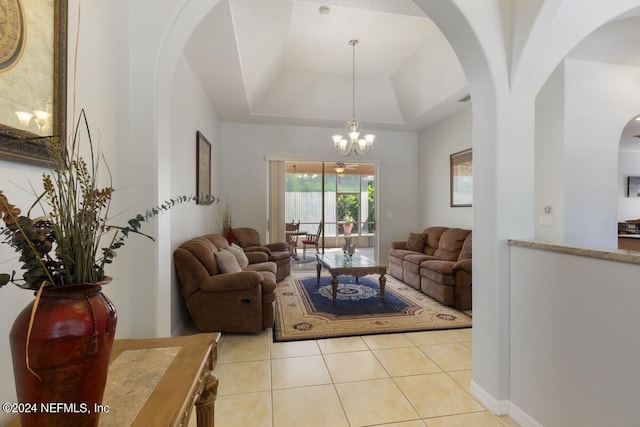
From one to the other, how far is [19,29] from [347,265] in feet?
12.0

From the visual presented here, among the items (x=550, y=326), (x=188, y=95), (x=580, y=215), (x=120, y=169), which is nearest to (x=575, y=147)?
(x=580, y=215)

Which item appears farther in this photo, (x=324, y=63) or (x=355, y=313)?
(x=324, y=63)

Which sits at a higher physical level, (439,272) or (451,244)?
(451,244)

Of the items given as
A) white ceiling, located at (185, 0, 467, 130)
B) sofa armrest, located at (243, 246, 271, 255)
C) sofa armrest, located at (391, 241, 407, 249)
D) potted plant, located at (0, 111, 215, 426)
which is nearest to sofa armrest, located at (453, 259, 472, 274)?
sofa armrest, located at (391, 241, 407, 249)

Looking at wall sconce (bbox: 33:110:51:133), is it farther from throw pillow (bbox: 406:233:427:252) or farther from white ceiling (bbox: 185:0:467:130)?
throw pillow (bbox: 406:233:427:252)

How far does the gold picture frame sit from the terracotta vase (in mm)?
515

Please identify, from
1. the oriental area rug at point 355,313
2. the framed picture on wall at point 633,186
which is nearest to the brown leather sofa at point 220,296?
the oriental area rug at point 355,313

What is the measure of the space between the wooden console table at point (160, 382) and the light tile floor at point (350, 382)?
2.79ft

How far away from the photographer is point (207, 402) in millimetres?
1246

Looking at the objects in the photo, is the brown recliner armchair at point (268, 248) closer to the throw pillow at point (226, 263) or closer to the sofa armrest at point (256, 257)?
the sofa armrest at point (256, 257)

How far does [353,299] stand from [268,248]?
204 cm

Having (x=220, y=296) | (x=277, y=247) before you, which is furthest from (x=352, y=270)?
(x=277, y=247)

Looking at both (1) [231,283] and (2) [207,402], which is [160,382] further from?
(1) [231,283]

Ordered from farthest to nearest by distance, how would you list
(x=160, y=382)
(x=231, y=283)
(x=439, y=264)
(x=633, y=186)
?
(x=633, y=186), (x=439, y=264), (x=231, y=283), (x=160, y=382)
